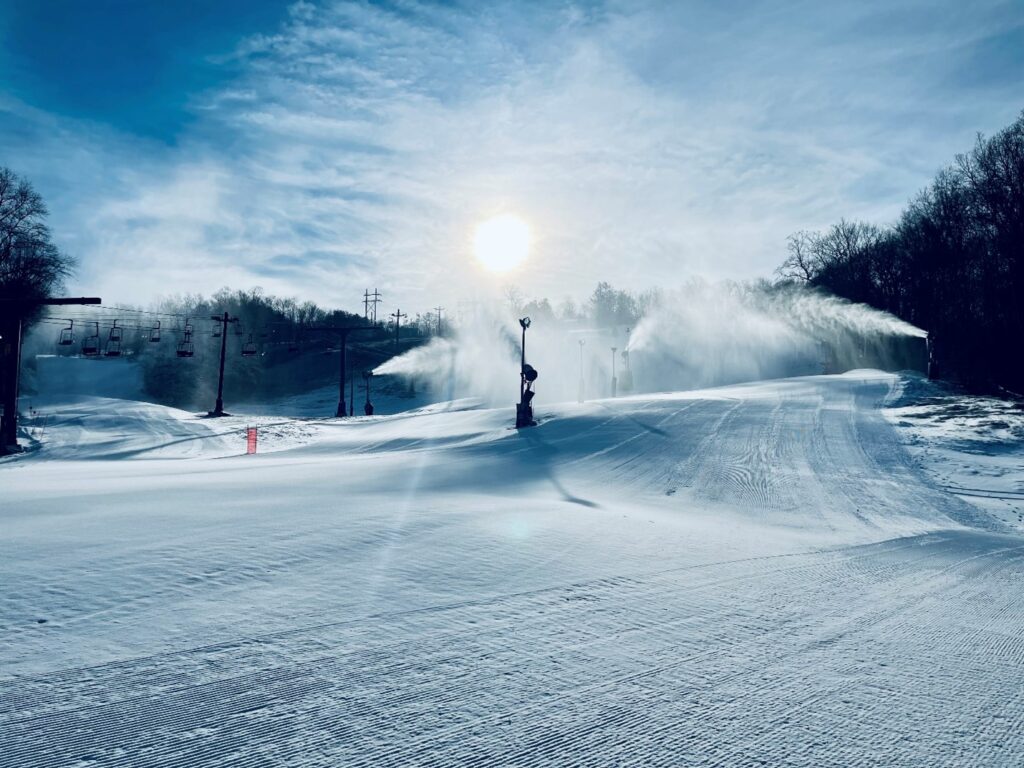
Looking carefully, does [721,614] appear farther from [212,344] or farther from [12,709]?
[212,344]

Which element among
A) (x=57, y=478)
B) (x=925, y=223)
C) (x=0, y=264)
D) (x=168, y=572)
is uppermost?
(x=925, y=223)

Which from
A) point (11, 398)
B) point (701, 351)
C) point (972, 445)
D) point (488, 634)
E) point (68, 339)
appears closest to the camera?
point (488, 634)

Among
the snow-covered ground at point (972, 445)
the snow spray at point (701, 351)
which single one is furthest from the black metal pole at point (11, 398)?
the snow spray at point (701, 351)

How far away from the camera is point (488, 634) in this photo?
13.4 feet

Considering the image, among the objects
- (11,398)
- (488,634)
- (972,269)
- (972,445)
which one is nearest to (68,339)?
(11,398)

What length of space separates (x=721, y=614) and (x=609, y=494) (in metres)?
8.01

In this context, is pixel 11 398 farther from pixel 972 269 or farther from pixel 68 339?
pixel 972 269

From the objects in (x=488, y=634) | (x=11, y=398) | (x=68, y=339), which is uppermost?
(x=68, y=339)

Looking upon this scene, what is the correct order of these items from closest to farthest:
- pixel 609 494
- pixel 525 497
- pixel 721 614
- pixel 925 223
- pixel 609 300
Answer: pixel 721 614, pixel 525 497, pixel 609 494, pixel 925 223, pixel 609 300

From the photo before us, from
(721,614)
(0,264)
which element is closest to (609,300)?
(0,264)

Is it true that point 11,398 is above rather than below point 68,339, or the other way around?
below

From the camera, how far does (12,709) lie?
294 centimetres

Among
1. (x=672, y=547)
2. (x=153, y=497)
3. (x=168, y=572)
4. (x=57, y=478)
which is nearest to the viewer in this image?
(x=168, y=572)

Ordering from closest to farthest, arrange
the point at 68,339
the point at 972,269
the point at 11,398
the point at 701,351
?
1. the point at 11,398
2. the point at 68,339
3. the point at 972,269
4. the point at 701,351
